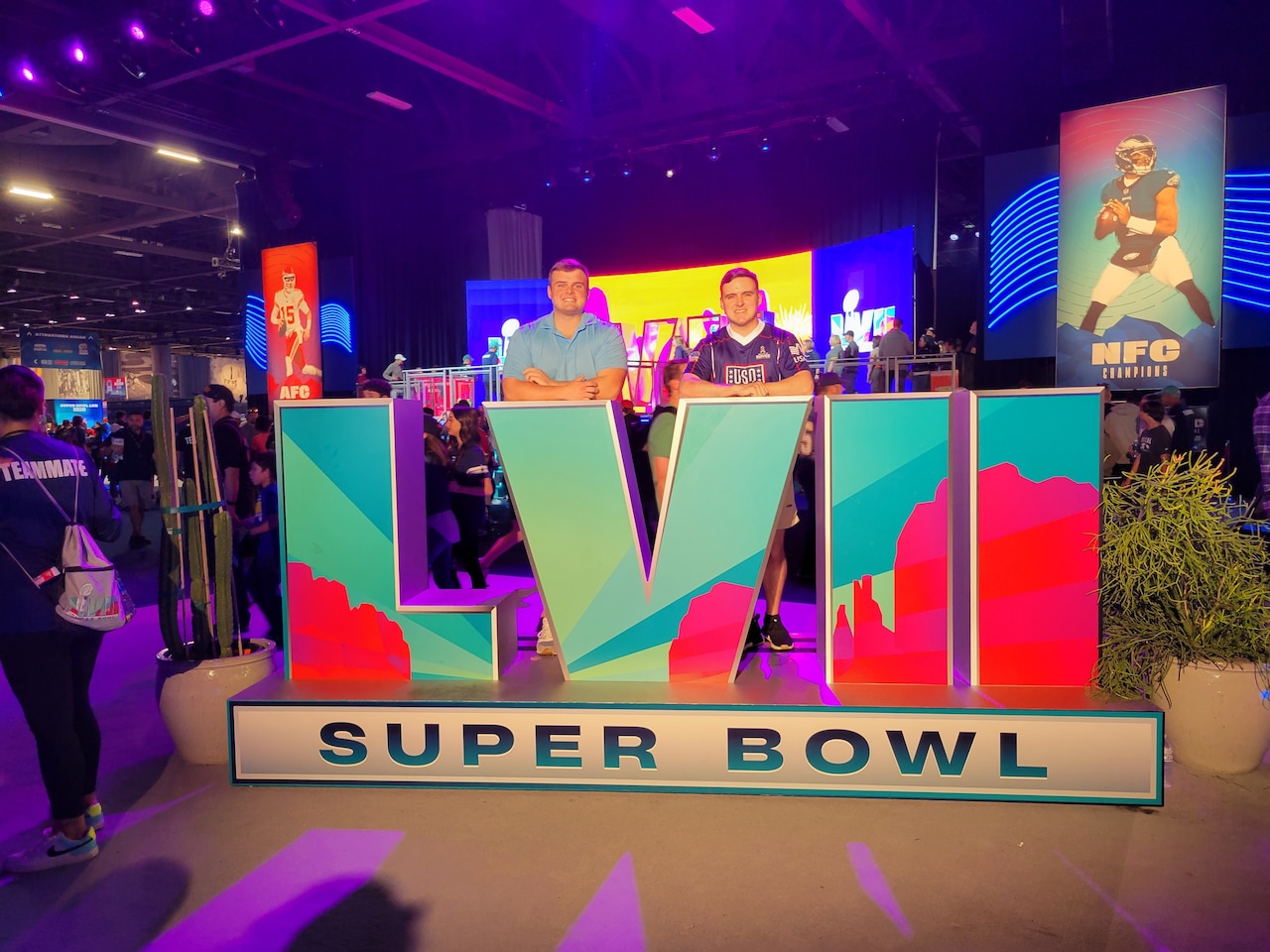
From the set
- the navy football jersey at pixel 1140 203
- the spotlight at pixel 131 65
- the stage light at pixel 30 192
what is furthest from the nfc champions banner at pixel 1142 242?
the stage light at pixel 30 192

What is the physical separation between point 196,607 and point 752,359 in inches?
100

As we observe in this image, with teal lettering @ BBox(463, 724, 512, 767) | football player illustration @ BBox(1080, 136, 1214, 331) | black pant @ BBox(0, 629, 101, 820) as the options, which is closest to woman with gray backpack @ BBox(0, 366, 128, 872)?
black pant @ BBox(0, 629, 101, 820)

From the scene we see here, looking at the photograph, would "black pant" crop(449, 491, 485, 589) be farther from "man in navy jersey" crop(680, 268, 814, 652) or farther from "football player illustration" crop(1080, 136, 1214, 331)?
"football player illustration" crop(1080, 136, 1214, 331)

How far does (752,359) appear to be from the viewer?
3.66m

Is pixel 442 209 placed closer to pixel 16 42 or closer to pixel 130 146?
pixel 130 146

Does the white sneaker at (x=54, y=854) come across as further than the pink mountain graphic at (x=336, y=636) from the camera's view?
No

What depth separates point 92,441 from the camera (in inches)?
672

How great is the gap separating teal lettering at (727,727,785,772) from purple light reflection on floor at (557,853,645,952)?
0.60 metres

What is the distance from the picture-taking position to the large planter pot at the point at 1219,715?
2912mm

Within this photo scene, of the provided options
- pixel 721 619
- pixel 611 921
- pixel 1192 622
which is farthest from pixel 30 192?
pixel 1192 622

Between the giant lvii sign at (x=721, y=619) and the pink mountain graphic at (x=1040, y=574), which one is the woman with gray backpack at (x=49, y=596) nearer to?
the giant lvii sign at (x=721, y=619)

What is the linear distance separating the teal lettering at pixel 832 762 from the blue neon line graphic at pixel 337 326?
13023mm

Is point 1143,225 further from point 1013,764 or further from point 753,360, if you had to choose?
point 1013,764

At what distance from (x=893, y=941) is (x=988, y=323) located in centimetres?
735
